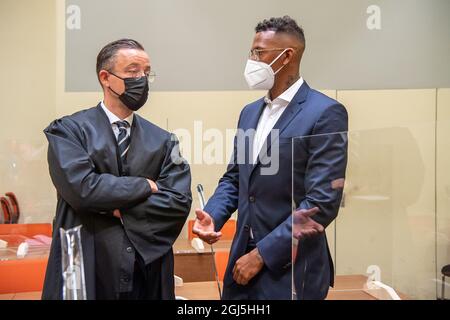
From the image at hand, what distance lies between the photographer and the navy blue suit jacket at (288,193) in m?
1.44

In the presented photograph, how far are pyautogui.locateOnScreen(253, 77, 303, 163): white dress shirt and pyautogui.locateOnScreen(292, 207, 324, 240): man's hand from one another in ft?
1.02

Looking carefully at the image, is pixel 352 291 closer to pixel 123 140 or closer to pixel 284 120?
pixel 284 120

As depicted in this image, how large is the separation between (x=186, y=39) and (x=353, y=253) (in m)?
2.76

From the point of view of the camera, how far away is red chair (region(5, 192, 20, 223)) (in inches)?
158

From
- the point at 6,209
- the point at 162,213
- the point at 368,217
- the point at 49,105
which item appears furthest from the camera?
the point at 49,105

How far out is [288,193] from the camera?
1.61m

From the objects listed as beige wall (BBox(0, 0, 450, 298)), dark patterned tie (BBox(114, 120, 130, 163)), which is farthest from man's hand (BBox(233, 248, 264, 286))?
beige wall (BBox(0, 0, 450, 298))

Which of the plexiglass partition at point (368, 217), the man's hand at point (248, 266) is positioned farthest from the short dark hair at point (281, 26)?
the man's hand at point (248, 266)

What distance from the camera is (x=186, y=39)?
383cm

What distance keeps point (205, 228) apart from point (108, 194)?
385mm

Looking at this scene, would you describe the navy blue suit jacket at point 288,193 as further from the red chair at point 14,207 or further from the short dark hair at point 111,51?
the red chair at point 14,207

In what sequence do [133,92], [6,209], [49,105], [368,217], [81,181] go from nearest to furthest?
[368,217]
[81,181]
[133,92]
[6,209]
[49,105]

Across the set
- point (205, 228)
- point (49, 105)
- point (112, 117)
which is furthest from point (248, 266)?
point (49, 105)
